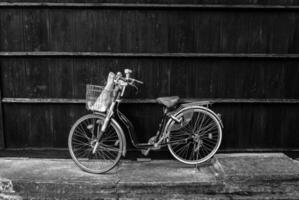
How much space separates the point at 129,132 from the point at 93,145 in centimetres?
58

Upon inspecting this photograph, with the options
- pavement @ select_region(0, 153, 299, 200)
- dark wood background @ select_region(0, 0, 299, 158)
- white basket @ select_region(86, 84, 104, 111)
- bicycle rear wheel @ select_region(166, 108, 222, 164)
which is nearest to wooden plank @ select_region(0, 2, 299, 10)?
dark wood background @ select_region(0, 0, 299, 158)

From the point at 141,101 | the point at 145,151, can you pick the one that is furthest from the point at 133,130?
the point at 141,101

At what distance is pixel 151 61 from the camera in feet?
16.8

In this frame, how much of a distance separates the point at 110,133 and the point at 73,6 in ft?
6.84

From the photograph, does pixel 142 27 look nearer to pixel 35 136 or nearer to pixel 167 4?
pixel 167 4

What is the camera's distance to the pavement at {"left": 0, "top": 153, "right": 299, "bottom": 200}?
4.47m

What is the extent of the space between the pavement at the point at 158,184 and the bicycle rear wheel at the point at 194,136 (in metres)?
0.41

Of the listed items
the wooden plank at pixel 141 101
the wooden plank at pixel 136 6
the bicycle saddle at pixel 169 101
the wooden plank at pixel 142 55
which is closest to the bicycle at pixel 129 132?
the bicycle saddle at pixel 169 101

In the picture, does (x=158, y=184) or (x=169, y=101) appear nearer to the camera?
(x=158, y=184)

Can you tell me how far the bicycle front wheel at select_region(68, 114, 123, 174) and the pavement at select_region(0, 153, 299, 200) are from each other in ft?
0.65

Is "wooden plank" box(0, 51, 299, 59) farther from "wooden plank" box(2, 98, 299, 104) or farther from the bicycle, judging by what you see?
"wooden plank" box(2, 98, 299, 104)

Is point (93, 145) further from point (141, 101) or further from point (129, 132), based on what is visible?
point (141, 101)

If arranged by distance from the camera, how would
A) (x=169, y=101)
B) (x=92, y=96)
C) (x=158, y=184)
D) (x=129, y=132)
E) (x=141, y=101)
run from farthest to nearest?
(x=141, y=101) → (x=129, y=132) → (x=169, y=101) → (x=92, y=96) → (x=158, y=184)

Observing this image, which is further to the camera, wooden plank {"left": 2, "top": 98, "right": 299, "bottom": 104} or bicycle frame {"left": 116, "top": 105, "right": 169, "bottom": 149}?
wooden plank {"left": 2, "top": 98, "right": 299, "bottom": 104}
